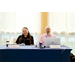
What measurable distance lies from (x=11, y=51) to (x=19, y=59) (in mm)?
290

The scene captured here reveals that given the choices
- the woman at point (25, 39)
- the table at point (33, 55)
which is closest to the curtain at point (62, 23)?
the woman at point (25, 39)

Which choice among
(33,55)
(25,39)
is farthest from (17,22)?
(33,55)

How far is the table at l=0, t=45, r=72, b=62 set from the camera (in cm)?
313

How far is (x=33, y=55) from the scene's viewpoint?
315 centimetres

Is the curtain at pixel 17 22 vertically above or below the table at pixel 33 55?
above

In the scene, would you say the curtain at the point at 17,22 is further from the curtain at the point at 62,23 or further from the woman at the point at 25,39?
the woman at the point at 25,39

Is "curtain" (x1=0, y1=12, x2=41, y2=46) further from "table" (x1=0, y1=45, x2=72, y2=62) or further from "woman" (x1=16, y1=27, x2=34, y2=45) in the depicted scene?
"table" (x1=0, y1=45, x2=72, y2=62)

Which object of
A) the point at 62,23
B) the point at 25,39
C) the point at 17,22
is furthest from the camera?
the point at 62,23

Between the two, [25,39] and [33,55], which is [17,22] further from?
[33,55]

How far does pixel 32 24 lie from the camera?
5.50 m

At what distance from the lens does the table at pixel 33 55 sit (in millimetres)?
3135

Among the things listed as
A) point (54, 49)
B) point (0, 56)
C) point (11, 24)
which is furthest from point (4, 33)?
point (54, 49)
